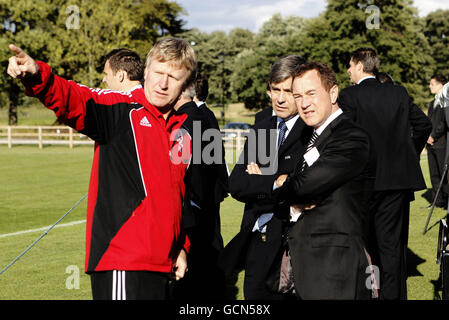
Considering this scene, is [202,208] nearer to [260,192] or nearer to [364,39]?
[260,192]

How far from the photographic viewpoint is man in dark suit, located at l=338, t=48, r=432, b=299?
5887mm

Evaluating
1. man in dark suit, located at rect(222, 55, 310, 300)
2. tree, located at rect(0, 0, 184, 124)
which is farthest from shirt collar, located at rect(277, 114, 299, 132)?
tree, located at rect(0, 0, 184, 124)

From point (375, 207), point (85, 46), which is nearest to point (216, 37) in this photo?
point (85, 46)

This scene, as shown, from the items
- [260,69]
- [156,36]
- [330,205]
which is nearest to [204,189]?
[330,205]

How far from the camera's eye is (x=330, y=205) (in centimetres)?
309

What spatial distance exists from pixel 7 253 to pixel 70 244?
101cm

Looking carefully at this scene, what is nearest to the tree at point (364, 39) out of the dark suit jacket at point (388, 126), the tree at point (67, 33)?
the tree at point (67, 33)

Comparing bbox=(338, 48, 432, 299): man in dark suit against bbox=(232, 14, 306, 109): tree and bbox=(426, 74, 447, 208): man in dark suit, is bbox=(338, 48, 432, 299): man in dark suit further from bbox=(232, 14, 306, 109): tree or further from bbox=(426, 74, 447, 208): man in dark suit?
bbox=(232, 14, 306, 109): tree

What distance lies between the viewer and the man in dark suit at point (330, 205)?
9.98ft

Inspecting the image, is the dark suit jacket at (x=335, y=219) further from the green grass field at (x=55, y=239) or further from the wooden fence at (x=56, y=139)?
the wooden fence at (x=56, y=139)

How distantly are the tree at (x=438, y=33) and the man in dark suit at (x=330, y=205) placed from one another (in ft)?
283

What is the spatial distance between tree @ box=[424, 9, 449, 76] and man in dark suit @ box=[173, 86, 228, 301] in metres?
84.6
